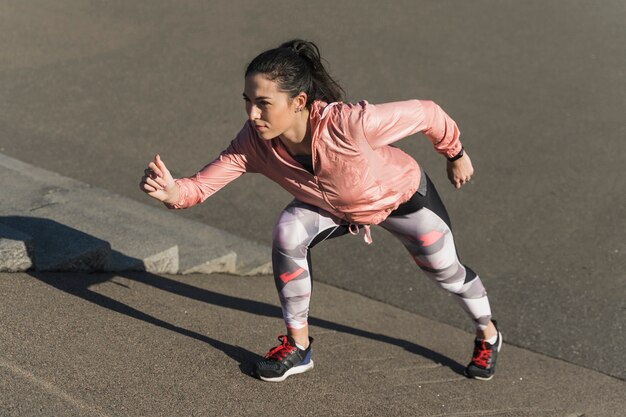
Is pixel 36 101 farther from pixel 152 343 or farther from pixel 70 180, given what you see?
pixel 152 343

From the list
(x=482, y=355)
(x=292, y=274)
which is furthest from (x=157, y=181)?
(x=482, y=355)

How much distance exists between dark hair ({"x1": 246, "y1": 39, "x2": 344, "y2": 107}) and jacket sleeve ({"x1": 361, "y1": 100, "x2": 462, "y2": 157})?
21 cm

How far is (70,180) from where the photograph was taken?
21.8 feet

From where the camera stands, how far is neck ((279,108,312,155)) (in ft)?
12.5

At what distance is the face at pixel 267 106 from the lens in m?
3.67

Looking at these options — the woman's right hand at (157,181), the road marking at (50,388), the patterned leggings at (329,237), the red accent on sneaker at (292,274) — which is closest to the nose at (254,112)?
the woman's right hand at (157,181)

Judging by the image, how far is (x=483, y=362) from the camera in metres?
4.69

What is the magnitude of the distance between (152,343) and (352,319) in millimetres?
1534

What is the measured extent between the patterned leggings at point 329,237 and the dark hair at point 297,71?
0.52 metres

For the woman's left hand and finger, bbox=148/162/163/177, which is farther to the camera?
the woman's left hand

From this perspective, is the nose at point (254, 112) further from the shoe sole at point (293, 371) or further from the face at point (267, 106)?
the shoe sole at point (293, 371)

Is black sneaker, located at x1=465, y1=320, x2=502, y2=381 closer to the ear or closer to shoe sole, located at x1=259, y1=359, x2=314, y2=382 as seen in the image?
shoe sole, located at x1=259, y1=359, x2=314, y2=382

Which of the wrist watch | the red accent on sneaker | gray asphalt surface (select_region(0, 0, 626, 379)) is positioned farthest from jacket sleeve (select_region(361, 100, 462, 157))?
gray asphalt surface (select_region(0, 0, 626, 379))

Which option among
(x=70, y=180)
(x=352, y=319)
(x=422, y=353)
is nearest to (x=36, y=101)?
(x=70, y=180)
